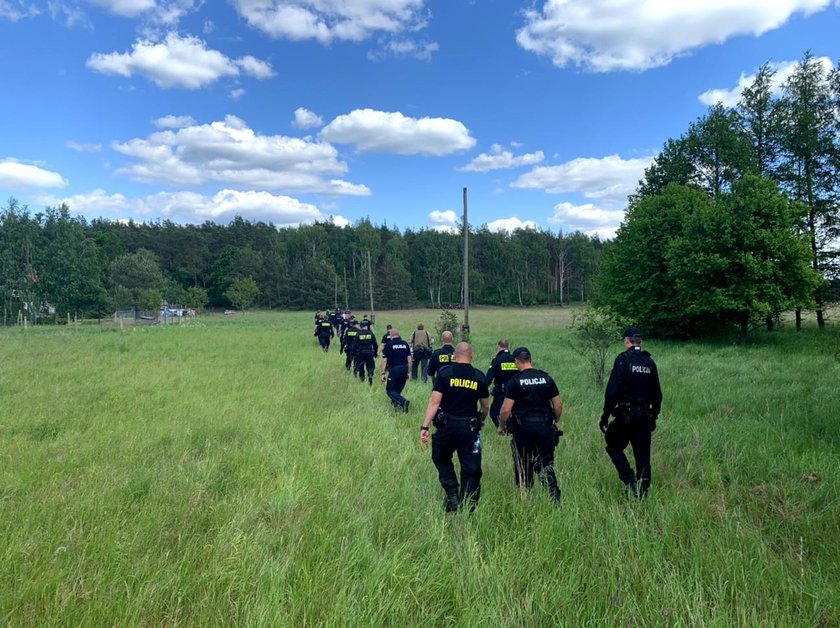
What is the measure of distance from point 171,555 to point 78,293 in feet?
197

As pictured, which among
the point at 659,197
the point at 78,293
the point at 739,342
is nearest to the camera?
the point at 739,342

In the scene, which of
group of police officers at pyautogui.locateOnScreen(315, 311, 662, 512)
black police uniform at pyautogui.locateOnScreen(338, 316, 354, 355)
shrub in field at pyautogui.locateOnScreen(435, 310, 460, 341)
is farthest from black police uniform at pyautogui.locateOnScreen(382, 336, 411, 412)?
shrub in field at pyautogui.locateOnScreen(435, 310, 460, 341)

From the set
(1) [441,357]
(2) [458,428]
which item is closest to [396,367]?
(1) [441,357]

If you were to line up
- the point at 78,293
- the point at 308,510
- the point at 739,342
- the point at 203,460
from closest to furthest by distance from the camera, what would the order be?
the point at 308,510
the point at 203,460
the point at 739,342
the point at 78,293

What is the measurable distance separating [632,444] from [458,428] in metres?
1.99

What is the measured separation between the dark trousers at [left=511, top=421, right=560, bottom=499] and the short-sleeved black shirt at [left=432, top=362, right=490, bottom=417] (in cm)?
61

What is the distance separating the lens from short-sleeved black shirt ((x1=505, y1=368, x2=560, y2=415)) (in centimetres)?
490

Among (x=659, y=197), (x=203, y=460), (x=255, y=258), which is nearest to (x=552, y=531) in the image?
(x=203, y=460)

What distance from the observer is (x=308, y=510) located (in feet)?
14.8

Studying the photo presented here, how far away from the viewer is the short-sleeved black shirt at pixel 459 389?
478cm

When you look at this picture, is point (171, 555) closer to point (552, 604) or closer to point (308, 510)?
point (308, 510)

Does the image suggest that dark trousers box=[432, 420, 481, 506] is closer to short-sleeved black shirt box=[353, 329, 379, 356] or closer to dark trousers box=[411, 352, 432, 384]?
short-sleeved black shirt box=[353, 329, 379, 356]

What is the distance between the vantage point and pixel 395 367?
10070 millimetres

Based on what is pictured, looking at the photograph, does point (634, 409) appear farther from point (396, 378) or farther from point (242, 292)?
point (242, 292)
